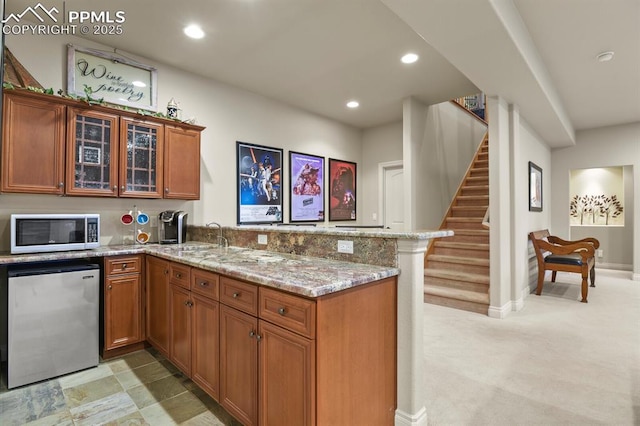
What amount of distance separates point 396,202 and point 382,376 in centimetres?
459

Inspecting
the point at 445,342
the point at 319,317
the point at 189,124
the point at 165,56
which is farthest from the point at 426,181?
the point at 319,317

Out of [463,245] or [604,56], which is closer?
[604,56]

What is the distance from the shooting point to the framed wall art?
5.02m

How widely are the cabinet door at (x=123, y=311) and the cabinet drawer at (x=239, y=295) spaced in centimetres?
139

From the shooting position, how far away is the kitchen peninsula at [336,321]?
1594 millimetres

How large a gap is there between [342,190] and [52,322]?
14.8 ft

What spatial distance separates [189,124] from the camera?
3.65 metres

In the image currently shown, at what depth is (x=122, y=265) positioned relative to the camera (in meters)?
2.96

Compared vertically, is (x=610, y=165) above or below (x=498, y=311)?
above

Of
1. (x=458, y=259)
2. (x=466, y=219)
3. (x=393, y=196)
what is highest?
(x=393, y=196)

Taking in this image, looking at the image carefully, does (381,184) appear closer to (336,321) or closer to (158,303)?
(158,303)

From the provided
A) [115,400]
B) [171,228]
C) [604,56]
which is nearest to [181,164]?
[171,228]

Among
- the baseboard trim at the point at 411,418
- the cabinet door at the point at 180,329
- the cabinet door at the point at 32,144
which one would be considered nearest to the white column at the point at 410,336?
the baseboard trim at the point at 411,418

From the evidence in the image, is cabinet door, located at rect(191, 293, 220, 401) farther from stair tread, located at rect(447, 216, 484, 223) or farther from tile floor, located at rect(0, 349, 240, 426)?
stair tread, located at rect(447, 216, 484, 223)
